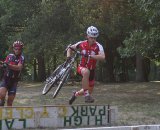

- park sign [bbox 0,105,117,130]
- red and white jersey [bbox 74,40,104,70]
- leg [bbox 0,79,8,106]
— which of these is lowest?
park sign [bbox 0,105,117,130]

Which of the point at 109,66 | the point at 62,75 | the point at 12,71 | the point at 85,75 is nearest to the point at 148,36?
the point at 62,75

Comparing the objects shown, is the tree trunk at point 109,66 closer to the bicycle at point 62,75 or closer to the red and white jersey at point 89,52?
the bicycle at point 62,75

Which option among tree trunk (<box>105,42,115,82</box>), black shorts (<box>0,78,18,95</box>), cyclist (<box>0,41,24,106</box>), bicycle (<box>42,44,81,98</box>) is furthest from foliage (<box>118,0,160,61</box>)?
tree trunk (<box>105,42,115,82</box>)

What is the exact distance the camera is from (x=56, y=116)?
9.47m

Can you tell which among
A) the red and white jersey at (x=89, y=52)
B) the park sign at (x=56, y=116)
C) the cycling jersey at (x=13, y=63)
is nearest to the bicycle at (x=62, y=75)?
the red and white jersey at (x=89, y=52)

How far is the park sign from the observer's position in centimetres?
901

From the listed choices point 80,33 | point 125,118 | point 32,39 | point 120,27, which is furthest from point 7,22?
point 125,118

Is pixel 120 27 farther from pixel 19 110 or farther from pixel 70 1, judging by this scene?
pixel 19 110

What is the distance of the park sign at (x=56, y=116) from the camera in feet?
29.6

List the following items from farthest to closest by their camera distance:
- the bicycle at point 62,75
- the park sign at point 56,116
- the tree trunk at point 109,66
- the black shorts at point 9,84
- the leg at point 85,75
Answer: the tree trunk at point 109,66, the bicycle at point 62,75, the black shorts at point 9,84, the leg at point 85,75, the park sign at point 56,116

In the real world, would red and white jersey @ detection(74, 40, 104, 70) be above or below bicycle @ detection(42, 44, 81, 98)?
above

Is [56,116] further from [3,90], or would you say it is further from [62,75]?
[62,75]

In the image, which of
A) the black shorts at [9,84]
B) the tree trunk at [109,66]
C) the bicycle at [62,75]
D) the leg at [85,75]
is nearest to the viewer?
the leg at [85,75]

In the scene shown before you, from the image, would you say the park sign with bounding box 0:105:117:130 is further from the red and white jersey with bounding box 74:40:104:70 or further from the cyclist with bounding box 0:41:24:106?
the cyclist with bounding box 0:41:24:106
